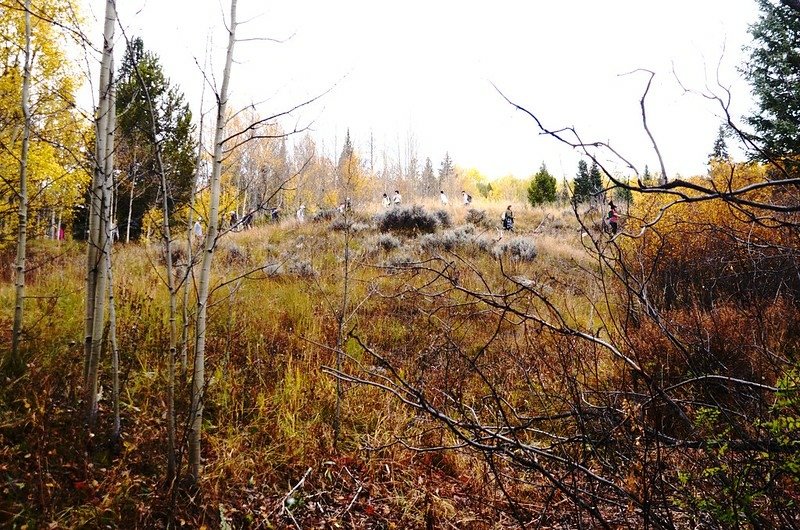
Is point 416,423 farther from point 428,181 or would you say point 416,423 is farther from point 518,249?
point 428,181

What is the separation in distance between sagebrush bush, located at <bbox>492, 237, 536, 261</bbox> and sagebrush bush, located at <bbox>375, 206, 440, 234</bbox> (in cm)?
303

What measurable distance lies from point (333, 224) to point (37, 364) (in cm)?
1175

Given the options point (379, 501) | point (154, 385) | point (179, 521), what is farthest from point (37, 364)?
point (379, 501)

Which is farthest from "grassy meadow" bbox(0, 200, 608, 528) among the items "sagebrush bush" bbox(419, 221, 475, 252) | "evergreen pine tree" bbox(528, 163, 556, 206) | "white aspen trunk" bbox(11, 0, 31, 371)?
"evergreen pine tree" bbox(528, 163, 556, 206)

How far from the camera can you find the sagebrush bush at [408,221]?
50.6 ft

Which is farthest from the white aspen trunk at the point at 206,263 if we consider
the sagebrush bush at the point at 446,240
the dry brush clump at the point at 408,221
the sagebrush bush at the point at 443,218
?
the sagebrush bush at the point at 443,218

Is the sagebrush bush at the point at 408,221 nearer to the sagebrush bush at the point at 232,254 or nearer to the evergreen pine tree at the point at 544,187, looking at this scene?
the sagebrush bush at the point at 232,254

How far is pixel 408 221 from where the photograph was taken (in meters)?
15.5

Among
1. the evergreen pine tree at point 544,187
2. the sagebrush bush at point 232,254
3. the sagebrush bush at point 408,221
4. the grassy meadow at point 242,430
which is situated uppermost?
the evergreen pine tree at point 544,187

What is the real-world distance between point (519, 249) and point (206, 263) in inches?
462

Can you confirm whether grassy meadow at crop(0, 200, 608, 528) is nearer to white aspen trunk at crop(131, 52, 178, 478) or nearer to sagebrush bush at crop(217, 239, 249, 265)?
white aspen trunk at crop(131, 52, 178, 478)

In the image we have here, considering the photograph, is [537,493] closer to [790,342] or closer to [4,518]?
[4,518]

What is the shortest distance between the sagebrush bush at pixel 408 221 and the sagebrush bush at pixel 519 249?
303cm

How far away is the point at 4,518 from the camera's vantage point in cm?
235
